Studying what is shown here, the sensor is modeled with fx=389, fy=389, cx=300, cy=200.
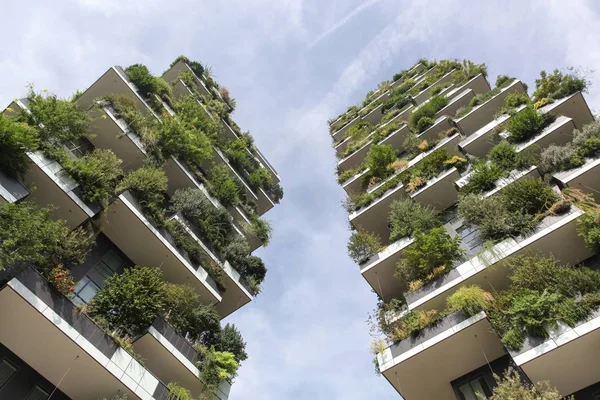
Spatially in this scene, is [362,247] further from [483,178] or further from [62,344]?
[62,344]

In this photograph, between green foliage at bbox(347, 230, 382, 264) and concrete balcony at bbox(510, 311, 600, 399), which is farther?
green foliage at bbox(347, 230, 382, 264)

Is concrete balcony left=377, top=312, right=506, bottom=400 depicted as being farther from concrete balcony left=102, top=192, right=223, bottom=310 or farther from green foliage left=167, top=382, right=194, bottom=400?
concrete balcony left=102, top=192, right=223, bottom=310

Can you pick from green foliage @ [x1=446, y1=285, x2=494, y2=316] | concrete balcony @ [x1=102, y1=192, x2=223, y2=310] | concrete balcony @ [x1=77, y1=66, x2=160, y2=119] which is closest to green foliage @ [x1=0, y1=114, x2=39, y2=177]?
concrete balcony @ [x1=102, y1=192, x2=223, y2=310]

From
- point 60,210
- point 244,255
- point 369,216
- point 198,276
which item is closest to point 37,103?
point 60,210

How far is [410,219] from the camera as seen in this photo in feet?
60.6

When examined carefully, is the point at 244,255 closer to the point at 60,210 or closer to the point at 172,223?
the point at 172,223

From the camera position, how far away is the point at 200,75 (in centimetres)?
3300

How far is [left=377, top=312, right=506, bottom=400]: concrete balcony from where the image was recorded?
13.2m

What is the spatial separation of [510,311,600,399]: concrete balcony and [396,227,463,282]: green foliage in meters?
4.74

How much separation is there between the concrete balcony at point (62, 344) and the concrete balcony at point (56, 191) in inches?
136

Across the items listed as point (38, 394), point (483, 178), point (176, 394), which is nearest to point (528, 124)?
point (483, 178)

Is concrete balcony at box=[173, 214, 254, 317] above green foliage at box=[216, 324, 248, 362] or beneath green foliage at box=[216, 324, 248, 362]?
above

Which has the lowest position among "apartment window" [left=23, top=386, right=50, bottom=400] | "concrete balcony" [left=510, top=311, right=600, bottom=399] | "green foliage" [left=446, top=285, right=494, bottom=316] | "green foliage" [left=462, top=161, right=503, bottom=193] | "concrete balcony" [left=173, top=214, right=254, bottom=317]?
"apartment window" [left=23, top=386, right=50, bottom=400]

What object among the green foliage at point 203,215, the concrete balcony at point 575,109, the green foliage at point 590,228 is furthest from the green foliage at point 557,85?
the green foliage at point 203,215
